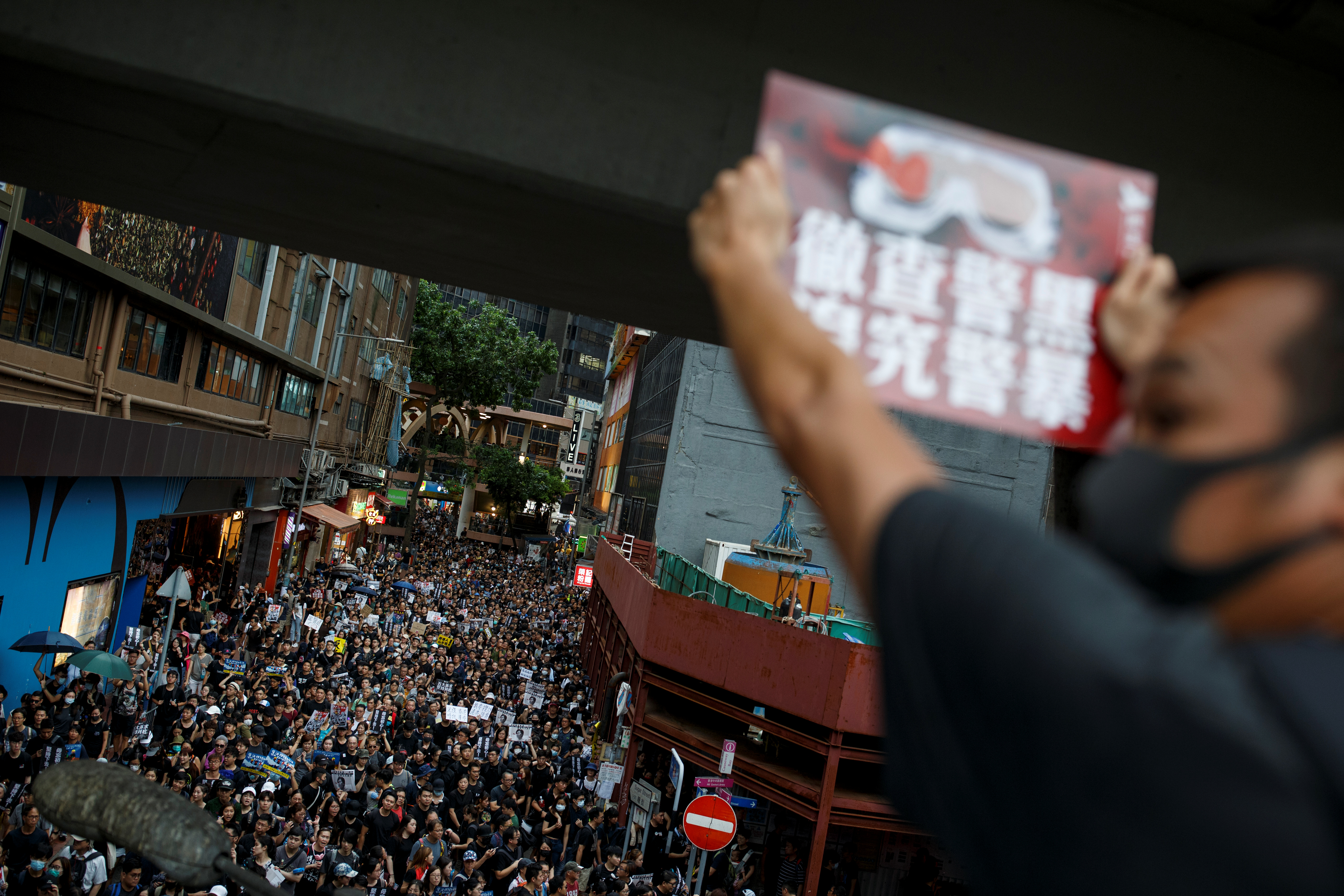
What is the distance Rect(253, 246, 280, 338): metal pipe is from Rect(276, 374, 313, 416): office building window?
468cm

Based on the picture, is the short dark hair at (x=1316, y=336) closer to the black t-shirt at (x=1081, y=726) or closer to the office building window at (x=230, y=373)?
the black t-shirt at (x=1081, y=726)

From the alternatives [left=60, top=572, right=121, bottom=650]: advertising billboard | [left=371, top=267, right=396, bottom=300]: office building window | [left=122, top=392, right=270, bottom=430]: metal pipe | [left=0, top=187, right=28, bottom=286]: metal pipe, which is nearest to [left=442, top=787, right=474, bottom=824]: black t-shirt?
[left=60, top=572, right=121, bottom=650]: advertising billboard

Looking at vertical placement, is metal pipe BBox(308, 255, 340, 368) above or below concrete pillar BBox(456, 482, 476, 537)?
above

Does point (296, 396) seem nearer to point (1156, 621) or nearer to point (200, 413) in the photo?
point (200, 413)

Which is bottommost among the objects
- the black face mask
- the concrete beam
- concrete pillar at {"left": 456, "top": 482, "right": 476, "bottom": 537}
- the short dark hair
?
concrete pillar at {"left": 456, "top": 482, "right": 476, "bottom": 537}

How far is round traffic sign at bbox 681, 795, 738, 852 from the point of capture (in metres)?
11.5

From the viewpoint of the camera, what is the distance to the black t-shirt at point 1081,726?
66 centimetres

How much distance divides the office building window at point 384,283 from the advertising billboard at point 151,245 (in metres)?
18.8

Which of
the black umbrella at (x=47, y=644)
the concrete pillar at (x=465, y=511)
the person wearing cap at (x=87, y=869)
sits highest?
the black umbrella at (x=47, y=644)

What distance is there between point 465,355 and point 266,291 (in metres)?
28.5

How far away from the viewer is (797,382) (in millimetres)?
1098

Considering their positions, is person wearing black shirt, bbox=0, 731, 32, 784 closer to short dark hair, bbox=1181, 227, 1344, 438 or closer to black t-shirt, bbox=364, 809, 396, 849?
black t-shirt, bbox=364, 809, 396, 849

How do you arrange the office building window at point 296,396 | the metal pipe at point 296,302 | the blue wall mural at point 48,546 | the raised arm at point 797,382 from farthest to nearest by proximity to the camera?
the office building window at point 296,396 < the metal pipe at point 296,302 < the blue wall mural at point 48,546 < the raised arm at point 797,382

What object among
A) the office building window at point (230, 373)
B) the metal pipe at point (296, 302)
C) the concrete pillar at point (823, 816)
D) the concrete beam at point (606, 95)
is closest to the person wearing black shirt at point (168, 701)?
the concrete pillar at point (823, 816)
